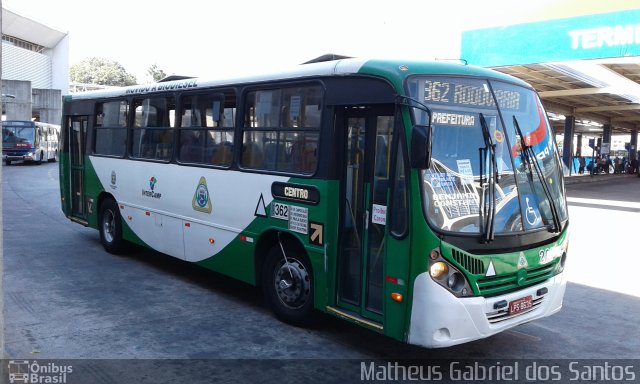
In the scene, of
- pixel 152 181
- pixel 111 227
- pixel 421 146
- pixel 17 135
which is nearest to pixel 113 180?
pixel 111 227

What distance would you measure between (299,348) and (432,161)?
7.19ft

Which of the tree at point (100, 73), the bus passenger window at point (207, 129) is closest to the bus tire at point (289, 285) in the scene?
the bus passenger window at point (207, 129)

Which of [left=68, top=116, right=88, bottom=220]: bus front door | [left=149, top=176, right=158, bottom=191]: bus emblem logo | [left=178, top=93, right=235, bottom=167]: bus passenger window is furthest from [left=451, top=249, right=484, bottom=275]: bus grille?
[left=68, top=116, right=88, bottom=220]: bus front door

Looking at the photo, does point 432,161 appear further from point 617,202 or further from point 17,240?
point 617,202

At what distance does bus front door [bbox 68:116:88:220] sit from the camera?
34.1ft

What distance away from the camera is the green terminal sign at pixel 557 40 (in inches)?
661

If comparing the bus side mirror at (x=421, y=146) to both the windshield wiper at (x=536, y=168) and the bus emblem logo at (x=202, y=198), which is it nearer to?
the windshield wiper at (x=536, y=168)

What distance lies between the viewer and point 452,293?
4590 mm

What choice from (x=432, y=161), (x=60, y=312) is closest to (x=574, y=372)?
(x=432, y=161)

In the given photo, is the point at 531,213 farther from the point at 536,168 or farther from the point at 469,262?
the point at 469,262

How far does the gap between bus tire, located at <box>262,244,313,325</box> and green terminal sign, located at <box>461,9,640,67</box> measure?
14674 mm

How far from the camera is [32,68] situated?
2453 inches

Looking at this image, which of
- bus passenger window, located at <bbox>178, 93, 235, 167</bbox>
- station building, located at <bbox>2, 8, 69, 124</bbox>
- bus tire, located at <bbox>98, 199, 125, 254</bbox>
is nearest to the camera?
bus passenger window, located at <bbox>178, 93, 235, 167</bbox>

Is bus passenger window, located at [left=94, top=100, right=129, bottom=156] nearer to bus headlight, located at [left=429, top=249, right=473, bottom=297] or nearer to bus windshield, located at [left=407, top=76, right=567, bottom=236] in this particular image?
bus windshield, located at [left=407, top=76, right=567, bottom=236]
